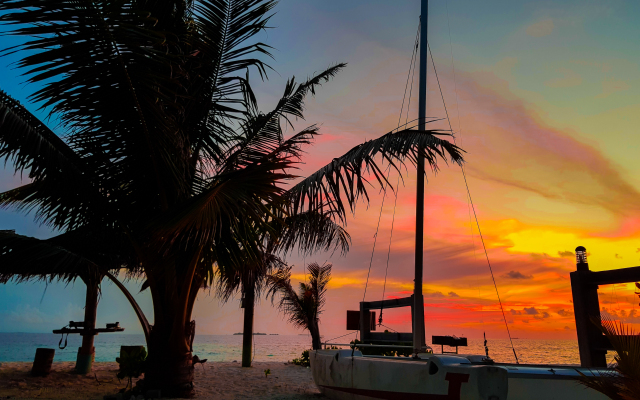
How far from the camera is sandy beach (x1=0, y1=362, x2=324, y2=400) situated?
828 centimetres

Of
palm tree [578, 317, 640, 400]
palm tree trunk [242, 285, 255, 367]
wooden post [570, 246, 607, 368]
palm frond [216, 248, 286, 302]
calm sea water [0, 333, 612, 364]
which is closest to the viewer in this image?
palm tree [578, 317, 640, 400]

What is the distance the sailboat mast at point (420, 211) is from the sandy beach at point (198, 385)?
257 cm

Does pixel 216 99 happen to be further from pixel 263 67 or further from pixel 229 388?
pixel 229 388

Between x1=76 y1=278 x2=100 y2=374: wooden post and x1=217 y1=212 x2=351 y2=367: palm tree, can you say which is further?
x1=76 y1=278 x2=100 y2=374: wooden post

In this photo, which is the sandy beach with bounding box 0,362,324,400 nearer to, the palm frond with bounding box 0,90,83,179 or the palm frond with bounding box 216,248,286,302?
the palm frond with bounding box 216,248,286,302

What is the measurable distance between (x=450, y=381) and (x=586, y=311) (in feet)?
12.0

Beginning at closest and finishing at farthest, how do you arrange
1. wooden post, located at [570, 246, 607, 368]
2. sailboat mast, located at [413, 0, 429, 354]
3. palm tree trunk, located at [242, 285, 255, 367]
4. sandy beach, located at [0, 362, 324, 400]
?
sailboat mast, located at [413, 0, 429, 354]
wooden post, located at [570, 246, 607, 368]
sandy beach, located at [0, 362, 324, 400]
palm tree trunk, located at [242, 285, 255, 367]

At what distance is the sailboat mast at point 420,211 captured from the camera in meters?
7.26

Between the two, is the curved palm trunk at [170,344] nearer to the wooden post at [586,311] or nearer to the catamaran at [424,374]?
the catamaran at [424,374]

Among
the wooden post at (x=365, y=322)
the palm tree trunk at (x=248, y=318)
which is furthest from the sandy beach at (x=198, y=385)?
the palm tree trunk at (x=248, y=318)

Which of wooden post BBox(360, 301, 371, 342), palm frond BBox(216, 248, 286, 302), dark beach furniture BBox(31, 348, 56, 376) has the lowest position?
dark beach furniture BBox(31, 348, 56, 376)

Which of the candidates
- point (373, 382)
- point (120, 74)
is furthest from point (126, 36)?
point (373, 382)

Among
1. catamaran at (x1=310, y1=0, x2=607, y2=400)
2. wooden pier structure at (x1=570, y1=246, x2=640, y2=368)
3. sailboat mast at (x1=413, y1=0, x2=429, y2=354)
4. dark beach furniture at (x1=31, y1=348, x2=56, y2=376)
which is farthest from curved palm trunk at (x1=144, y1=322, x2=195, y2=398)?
wooden pier structure at (x1=570, y1=246, x2=640, y2=368)

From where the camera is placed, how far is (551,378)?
4820 mm
